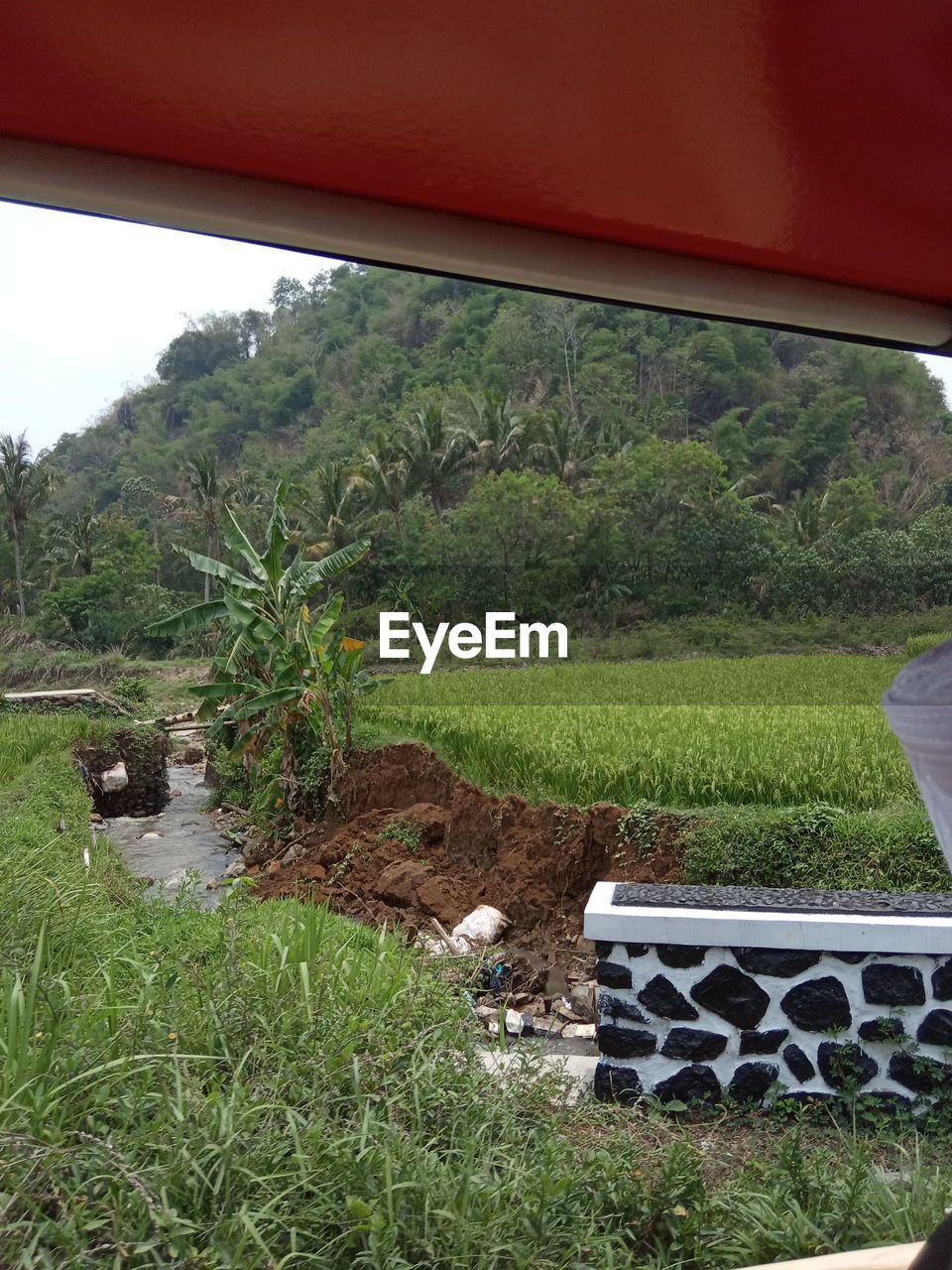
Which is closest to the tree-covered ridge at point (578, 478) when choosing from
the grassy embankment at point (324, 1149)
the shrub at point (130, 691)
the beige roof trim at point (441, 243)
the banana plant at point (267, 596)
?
the shrub at point (130, 691)

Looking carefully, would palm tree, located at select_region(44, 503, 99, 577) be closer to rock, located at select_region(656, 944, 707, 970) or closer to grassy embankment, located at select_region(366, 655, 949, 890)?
grassy embankment, located at select_region(366, 655, 949, 890)

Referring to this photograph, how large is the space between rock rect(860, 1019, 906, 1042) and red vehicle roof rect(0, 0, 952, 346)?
2.04 metres

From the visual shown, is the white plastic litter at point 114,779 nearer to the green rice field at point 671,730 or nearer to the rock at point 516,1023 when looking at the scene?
the green rice field at point 671,730

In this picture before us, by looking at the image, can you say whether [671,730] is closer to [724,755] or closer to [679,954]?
[724,755]

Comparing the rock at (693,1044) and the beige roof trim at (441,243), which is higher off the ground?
the beige roof trim at (441,243)

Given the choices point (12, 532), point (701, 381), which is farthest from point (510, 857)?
point (701, 381)

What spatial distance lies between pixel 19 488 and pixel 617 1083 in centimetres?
1090

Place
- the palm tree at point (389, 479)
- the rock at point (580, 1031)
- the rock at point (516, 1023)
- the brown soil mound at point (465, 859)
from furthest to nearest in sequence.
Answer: the palm tree at point (389, 479)
the brown soil mound at point (465, 859)
the rock at point (580, 1031)
the rock at point (516, 1023)

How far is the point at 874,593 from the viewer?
1219 centimetres

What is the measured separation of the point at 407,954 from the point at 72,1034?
1010 millimetres

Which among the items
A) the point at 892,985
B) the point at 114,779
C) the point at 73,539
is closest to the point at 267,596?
the point at 114,779

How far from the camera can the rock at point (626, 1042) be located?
250 cm

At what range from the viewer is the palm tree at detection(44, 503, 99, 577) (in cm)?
1166

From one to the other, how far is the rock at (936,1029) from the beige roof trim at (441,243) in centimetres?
196
